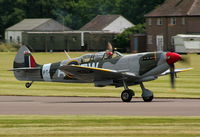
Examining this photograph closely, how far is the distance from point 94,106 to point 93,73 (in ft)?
8.31

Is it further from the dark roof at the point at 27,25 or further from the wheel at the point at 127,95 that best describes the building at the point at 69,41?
the wheel at the point at 127,95

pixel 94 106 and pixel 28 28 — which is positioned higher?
pixel 28 28

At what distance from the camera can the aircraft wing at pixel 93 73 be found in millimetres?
26812

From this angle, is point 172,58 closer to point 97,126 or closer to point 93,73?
point 93,73

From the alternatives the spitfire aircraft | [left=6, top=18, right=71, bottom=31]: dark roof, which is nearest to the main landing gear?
the spitfire aircraft

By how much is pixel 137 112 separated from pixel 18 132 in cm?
610

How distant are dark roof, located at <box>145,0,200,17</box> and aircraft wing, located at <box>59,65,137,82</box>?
70.5 meters

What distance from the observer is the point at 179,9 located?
327ft

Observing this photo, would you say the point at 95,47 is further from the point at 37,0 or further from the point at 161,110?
Answer: the point at 161,110

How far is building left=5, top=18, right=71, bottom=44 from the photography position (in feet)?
424

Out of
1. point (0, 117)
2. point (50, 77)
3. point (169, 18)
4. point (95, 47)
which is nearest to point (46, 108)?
point (0, 117)

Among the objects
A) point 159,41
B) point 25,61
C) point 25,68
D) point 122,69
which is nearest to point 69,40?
point 159,41

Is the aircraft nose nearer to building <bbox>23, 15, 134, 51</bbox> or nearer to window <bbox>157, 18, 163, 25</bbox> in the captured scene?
window <bbox>157, 18, 163, 25</bbox>

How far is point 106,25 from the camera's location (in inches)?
4983
